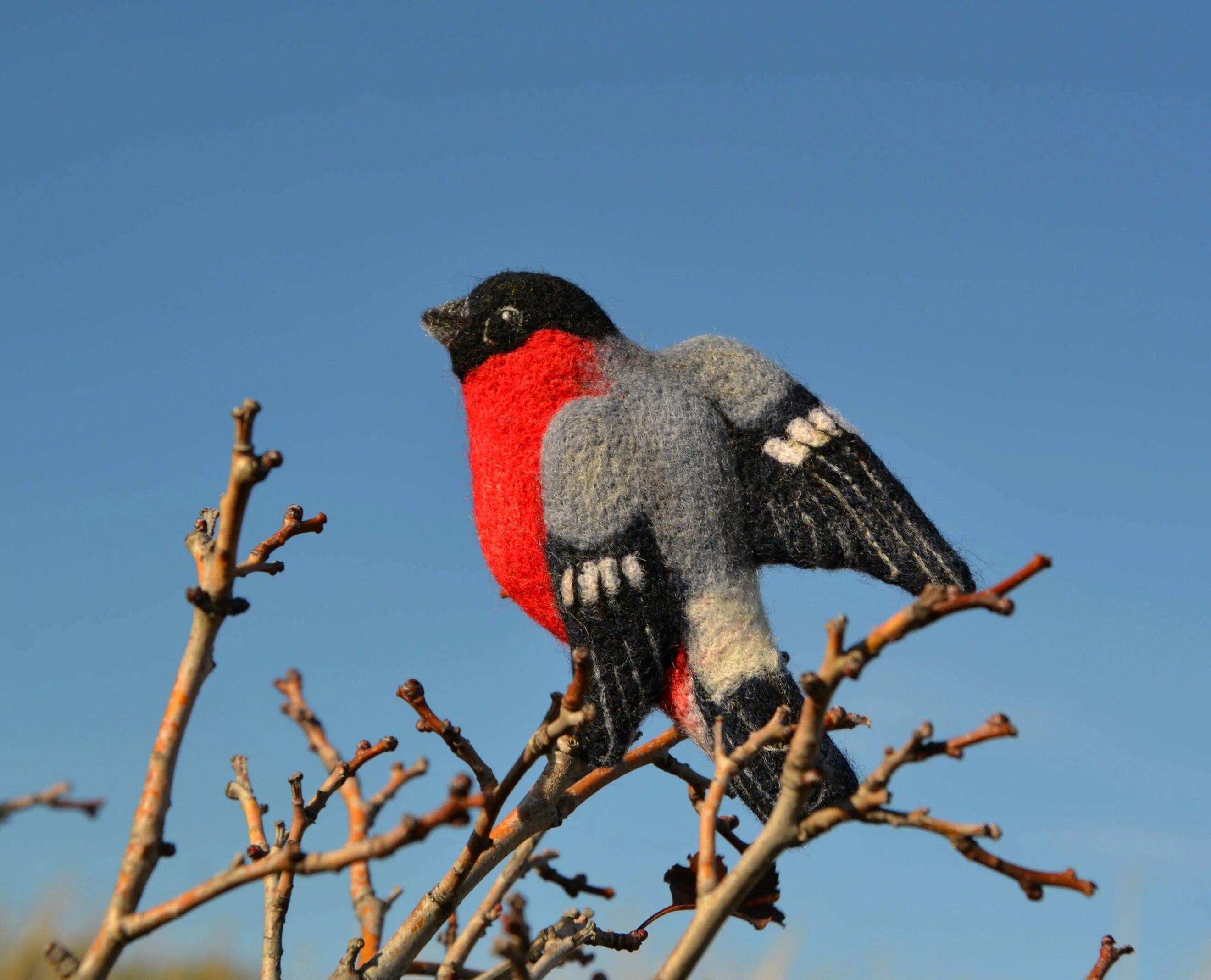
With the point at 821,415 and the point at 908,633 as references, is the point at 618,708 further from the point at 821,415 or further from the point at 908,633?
the point at 908,633

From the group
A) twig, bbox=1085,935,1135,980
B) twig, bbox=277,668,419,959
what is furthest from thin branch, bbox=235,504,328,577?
twig, bbox=1085,935,1135,980

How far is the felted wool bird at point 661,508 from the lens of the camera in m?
2.07

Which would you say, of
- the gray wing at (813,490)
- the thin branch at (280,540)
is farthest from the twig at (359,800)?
the gray wing at (813,490)

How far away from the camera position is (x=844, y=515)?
2148mm

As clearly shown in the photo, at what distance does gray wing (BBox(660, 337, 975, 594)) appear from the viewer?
211 centimetres

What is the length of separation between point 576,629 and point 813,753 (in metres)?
0.79

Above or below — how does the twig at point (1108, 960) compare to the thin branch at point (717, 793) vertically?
above

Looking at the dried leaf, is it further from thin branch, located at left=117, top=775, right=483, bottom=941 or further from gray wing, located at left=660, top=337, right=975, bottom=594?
thin branch, located at left=117, top=775, right=483, bottom=941

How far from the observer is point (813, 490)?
217cm

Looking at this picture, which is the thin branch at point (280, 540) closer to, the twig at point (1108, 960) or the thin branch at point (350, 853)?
the thin branch at point (350, 853)

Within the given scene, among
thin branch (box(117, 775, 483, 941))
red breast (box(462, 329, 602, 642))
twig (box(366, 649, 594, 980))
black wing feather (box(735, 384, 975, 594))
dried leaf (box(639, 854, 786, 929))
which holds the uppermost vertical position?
black wing feather (box(735, 384, 975, 594))

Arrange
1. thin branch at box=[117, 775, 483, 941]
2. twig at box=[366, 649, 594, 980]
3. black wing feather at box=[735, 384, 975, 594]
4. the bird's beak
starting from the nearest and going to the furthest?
thin branch at box=[117, 775, 483, 941], twig at box=[366, 649, 594, 980], black wing feather at box=[735, 384, 975, 594], the bird's beak

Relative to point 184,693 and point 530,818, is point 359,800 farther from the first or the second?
point 530,818

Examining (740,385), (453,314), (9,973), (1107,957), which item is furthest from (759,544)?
(9,973)
